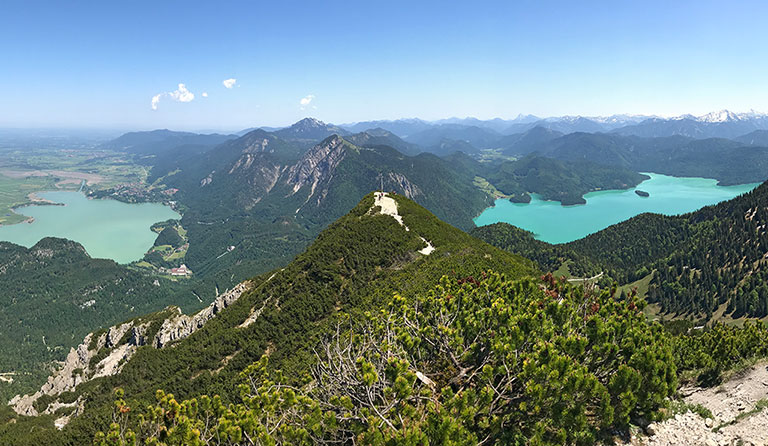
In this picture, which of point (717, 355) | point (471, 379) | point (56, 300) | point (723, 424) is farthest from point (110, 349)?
point (56, 300)

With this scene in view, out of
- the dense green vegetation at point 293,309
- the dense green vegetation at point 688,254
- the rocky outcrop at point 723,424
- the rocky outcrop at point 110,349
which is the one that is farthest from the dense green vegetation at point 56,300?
the dense green vegetation at point 688,254

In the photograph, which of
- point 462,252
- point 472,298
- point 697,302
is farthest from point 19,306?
point 697,302

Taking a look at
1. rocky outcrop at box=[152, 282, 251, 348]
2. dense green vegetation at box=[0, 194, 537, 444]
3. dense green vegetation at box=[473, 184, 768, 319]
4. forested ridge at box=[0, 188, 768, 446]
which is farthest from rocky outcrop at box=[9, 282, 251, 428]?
dense green vegetation at box=[473, 184, 768, 319]

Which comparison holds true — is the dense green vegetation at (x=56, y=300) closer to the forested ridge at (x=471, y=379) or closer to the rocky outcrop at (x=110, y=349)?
the rocky outcrop at (x=110, y=349)

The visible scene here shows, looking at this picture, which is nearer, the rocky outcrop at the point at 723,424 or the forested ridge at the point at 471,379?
the forested ridge at the point at 471,379

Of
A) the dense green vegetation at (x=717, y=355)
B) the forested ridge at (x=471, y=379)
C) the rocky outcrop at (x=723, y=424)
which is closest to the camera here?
the forested ridge at (x=471, y=379)

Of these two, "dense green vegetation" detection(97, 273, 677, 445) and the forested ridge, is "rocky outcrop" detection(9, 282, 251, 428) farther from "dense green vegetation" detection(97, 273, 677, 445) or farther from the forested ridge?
"dense green vegetation" detection(97, 273, 677, 445)

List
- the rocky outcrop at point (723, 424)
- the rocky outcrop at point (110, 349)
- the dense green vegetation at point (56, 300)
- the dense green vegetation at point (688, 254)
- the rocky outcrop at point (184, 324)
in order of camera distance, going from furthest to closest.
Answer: the dense green vegetation at point (56, 300)
the dense green vegetation at point (688, 254)
the rocky outcrop at point (184, 324)
the rocky outcrop at point (110, 349)
the rocky outcrop at point (723, 424)
